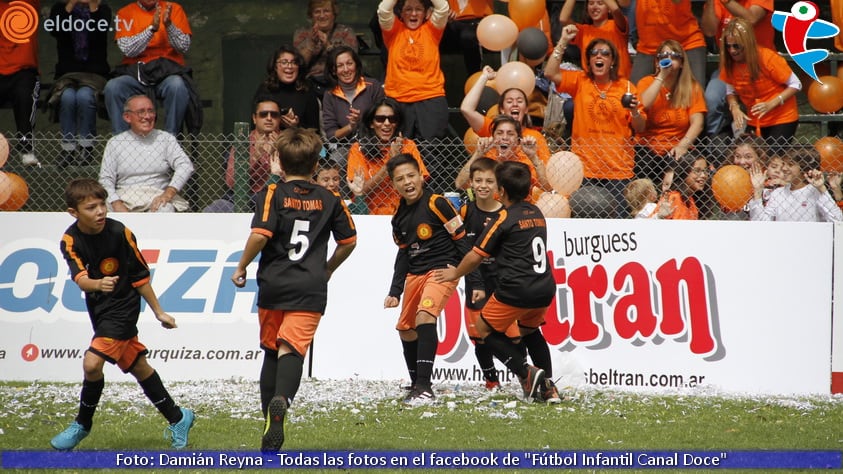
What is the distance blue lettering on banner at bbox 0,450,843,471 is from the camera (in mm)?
6043

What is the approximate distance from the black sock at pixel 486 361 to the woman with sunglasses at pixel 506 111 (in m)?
2.20

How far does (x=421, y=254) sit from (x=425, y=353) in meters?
0.81

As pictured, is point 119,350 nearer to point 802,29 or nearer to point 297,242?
point 297,242

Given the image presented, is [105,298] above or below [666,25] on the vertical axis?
below

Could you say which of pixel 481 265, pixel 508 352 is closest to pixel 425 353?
pixel 508 352

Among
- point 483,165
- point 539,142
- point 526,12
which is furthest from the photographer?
point 526,12

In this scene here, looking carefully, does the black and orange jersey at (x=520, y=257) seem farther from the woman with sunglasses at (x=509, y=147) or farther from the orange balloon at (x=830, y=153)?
the orange balloon at (x=830, y=153)

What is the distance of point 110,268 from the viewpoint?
6.70 metres

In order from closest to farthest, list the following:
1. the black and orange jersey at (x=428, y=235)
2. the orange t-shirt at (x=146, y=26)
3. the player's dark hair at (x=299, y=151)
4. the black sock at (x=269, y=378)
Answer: the player's dark hair at (x=299, y=151), the black sock at (x=269, y=378), the black and orange jersey at (x=428, y=235), the orange t-shirt at (x=146, y=26)

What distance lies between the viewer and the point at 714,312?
9.55m

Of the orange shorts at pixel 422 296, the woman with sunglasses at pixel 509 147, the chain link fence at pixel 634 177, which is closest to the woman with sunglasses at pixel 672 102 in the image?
the chain link fence at pixel 634 177

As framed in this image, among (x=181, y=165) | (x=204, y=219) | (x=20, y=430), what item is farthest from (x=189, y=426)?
(x=181, y=165)

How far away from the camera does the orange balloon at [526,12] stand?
1220 centimetres

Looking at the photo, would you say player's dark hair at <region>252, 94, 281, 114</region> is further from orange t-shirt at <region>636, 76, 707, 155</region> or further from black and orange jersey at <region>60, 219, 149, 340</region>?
black and orange jersey at <region>60, 219, 149, 340</region>
